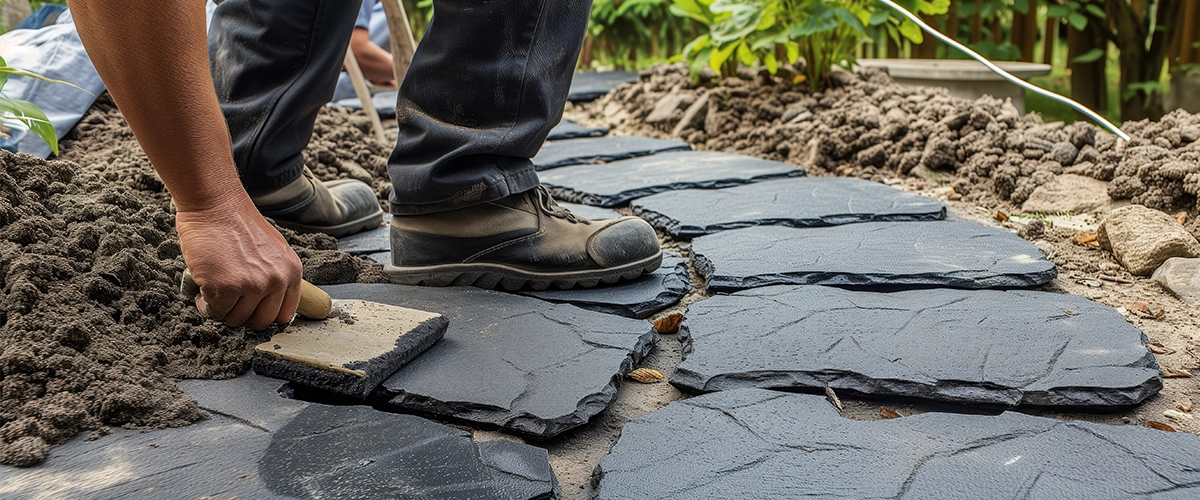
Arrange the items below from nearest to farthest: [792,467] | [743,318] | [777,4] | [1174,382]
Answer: [792,467]
[1174,382]
[743,318]
[777,4]

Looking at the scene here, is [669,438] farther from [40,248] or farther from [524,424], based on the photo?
[40,248]

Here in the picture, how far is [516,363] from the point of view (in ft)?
5.04

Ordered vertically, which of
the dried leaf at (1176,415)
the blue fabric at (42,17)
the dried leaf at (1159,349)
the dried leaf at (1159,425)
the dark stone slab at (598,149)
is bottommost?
the dried leaf at (1159,349)

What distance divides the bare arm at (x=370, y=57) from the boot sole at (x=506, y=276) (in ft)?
10.4

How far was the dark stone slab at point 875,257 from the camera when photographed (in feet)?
6.32

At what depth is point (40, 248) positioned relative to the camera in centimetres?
161

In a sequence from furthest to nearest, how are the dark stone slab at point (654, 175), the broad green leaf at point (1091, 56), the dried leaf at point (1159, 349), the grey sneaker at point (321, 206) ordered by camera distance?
the broad green leaf at point (1091, 56) < the dark stone slab at point (654, 175) < the grey sneaker at point (321, 206) < the dried leaf at point (1159, 349)

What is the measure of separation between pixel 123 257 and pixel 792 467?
1.28 meters

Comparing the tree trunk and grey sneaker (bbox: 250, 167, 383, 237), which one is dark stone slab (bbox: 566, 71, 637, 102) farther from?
the tree trunk

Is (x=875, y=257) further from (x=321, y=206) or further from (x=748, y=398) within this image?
(x=321, y=206)

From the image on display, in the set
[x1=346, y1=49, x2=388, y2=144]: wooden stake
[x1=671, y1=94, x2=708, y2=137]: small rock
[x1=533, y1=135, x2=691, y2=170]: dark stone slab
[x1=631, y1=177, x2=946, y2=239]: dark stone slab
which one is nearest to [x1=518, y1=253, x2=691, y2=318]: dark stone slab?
[x1=631, y1=177, x2=946, y2=239]: dark stone slab

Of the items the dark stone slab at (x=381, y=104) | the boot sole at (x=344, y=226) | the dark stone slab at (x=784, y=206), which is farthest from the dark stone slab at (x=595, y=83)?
the boot sole at (x=344, y=226)

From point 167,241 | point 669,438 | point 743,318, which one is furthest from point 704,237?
point 167,241

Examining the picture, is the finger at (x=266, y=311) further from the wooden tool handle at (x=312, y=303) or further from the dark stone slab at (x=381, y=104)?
the dark stone slab at (x=381, y=104)
